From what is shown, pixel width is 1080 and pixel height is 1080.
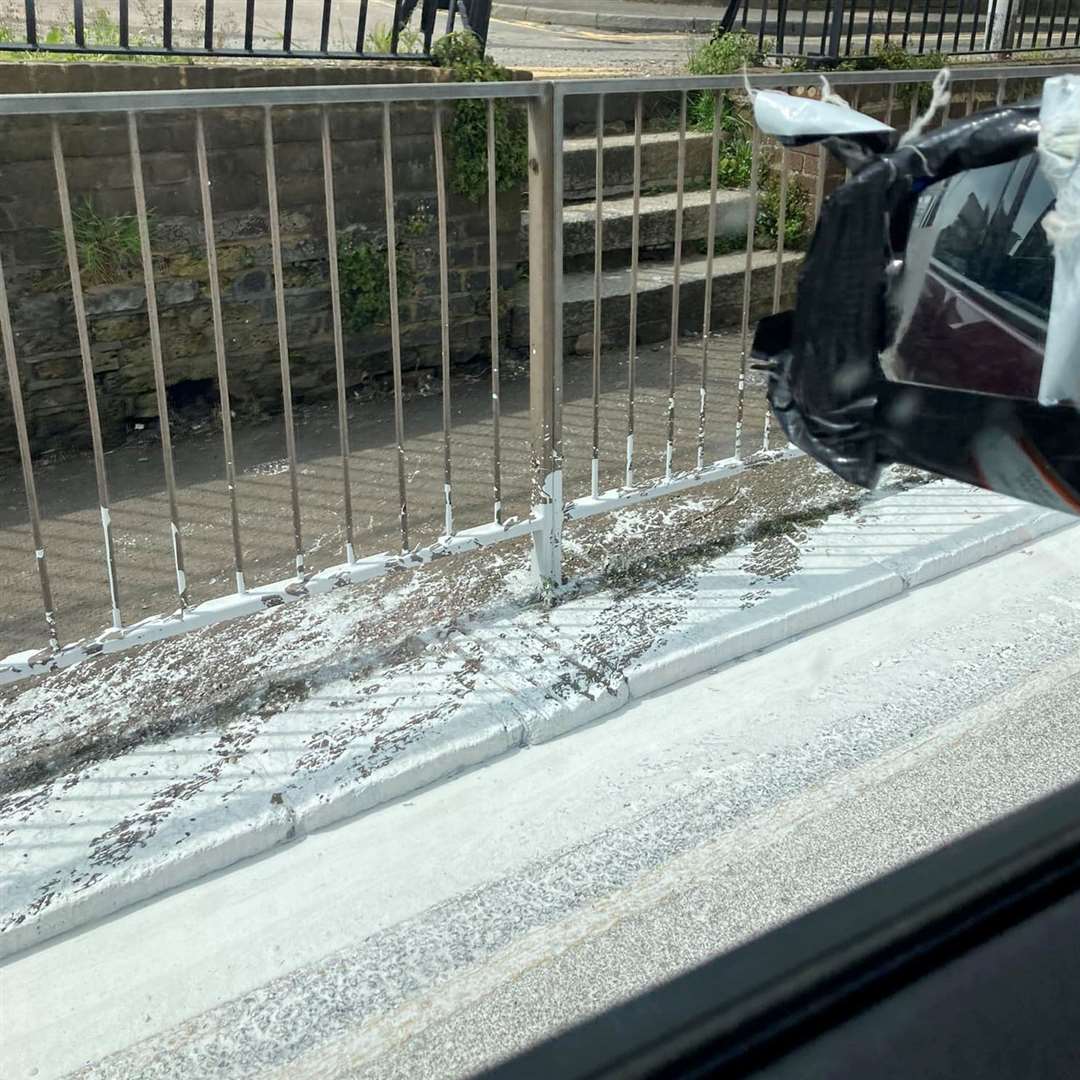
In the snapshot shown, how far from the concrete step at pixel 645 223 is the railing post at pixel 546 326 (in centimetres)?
299

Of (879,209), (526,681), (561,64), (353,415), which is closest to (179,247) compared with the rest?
(353,415)

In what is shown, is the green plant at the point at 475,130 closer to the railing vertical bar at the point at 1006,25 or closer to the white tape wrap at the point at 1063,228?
the white tape wrap at the point at 1063,228

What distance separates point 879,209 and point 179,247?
4467 mm

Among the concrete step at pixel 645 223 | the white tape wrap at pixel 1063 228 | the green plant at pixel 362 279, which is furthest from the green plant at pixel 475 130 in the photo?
the white tape wrap at pixel 1063 228

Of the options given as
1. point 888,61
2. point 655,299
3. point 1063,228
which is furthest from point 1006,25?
point 1063,228

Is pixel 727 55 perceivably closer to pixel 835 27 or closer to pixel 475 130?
pixel 835 27

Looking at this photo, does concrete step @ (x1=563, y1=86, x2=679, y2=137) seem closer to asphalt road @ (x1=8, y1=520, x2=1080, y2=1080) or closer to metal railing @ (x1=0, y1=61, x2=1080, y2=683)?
metal railing @ (x1=0, y1=61, x2=1080, y2=683)

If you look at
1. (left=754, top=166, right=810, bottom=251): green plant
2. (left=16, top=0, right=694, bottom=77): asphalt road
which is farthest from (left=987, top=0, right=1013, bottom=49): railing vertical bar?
(left=754, top=166, right=810, bottom=251): green plant

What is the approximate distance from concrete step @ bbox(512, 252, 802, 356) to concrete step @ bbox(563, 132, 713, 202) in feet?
1.62

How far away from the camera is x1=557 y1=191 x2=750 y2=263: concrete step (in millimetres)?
6680

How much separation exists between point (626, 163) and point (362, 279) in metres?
2.10

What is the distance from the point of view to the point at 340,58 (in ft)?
18.8

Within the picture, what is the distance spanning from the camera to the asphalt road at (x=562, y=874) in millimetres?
2424

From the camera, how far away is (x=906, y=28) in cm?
812
